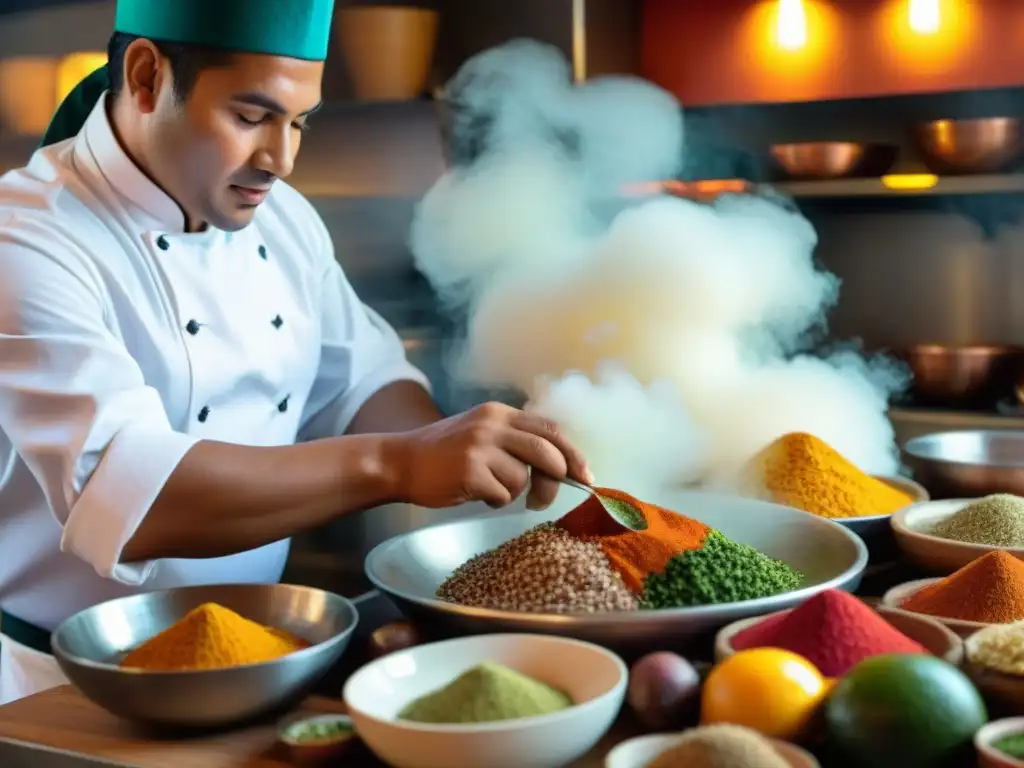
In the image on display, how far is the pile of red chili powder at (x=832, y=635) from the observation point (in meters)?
0.98

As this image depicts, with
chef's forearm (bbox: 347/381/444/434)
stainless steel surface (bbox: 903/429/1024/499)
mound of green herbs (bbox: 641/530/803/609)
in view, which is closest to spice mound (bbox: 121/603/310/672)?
mound of green herbs (bbox: 641/530/803/609)

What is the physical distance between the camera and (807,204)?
11.7 feet

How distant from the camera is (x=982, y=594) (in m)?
1.13

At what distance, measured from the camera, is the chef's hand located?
129 cm

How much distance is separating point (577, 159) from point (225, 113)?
3.87ft

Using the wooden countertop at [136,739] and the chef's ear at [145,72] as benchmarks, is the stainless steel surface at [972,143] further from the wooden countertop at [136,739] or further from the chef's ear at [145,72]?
the wooden countertop at [136,739]

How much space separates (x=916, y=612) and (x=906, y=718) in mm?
298

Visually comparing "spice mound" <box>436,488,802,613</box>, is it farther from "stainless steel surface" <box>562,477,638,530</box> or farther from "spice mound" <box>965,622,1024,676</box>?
"spice mound" <box>965,622,1024,676</box>

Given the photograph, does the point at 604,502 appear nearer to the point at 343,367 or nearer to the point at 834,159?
the point at 343,367

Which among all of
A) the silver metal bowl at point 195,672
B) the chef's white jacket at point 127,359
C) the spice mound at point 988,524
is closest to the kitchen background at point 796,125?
the chef's white jacket at point 127,359

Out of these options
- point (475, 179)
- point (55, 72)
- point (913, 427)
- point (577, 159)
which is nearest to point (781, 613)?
point (475, 179)

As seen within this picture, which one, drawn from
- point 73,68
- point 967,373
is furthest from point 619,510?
point 73,68

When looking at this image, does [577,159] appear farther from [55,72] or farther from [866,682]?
[55,72]

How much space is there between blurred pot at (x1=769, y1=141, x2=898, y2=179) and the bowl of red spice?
90.3 inches
